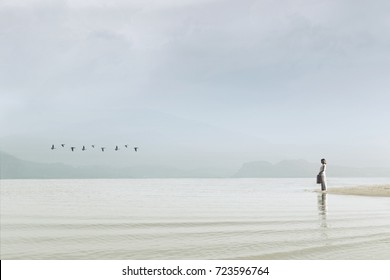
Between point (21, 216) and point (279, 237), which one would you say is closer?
point (279, 237)

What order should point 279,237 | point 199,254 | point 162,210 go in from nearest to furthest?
point 199,254 < point 279,237 < point 162,210

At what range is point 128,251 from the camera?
10.0m

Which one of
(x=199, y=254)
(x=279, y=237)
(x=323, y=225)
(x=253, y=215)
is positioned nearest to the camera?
(x=199, y=254)
